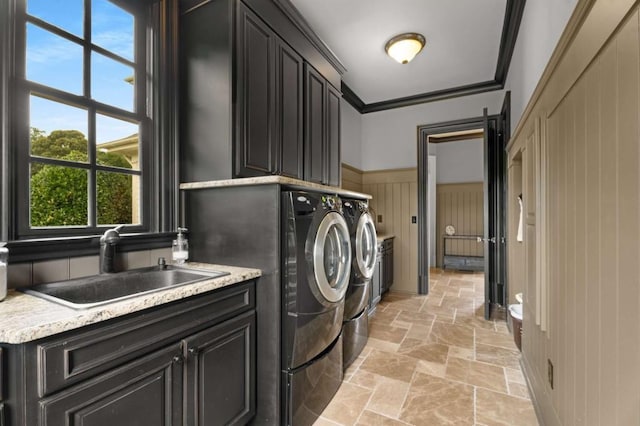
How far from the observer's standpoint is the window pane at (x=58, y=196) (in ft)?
4.56

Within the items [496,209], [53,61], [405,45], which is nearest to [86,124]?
[53,61]

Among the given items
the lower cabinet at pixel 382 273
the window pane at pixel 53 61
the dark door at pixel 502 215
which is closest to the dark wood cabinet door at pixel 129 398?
the window pane at pixel 53 61

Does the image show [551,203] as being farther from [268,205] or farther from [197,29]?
[197,29]

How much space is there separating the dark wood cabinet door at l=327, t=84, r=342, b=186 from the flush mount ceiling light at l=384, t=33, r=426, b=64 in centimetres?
69

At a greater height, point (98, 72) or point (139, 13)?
point (139, 13)

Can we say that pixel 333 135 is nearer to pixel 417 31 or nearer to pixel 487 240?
pixel 417 31

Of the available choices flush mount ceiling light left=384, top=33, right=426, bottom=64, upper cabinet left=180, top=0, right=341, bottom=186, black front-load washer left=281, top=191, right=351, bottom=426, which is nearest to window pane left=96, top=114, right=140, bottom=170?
upper cabinet left=180, top=0, right=341, bottom=186

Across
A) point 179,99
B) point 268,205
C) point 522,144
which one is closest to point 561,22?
point 522,144

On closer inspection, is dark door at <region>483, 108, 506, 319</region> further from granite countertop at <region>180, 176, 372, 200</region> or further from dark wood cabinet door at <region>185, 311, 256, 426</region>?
dark wood cabinet door at <region>185, 311, 256, 426</region>

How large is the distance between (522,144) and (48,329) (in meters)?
2.92

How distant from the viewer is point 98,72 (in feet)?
5.44

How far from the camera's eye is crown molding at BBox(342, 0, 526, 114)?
98.1 inches

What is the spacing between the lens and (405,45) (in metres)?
2.84

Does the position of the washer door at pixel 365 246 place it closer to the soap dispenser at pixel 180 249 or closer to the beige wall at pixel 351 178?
the soap dispenser at pixel 180 249
